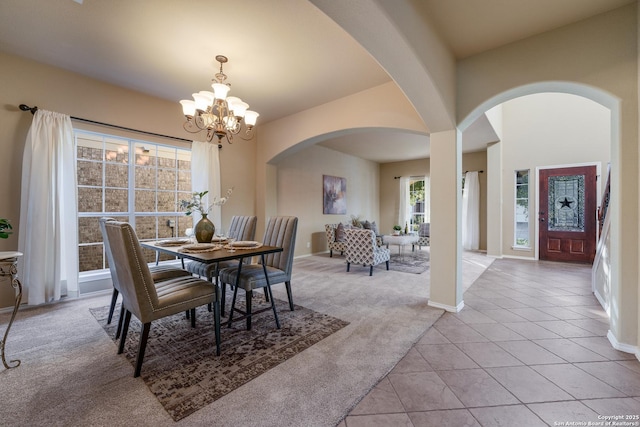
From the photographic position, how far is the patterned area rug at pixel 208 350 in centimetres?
157

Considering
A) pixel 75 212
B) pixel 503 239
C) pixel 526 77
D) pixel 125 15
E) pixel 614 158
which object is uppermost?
pixel 125 15

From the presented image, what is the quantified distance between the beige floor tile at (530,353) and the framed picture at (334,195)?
5069mm

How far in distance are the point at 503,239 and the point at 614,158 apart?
4.54 meters

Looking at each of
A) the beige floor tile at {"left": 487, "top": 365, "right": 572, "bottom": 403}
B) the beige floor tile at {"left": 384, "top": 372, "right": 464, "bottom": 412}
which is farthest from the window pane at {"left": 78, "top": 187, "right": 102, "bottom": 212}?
the beige floor tile at {"left": 487, "top": 365, "right": 572, "bottom": 403}

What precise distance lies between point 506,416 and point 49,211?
15.0ft

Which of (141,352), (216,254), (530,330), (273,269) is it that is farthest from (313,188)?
(141,352)

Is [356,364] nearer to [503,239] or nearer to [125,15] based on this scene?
[125,15]

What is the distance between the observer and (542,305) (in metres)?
3.02

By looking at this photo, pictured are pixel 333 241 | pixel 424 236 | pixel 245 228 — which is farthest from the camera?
pixel 424 236

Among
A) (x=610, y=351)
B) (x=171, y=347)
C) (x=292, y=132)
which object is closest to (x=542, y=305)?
(x=610, y=351)

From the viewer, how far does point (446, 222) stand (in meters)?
2.86

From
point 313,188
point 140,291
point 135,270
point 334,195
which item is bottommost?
point 140,291

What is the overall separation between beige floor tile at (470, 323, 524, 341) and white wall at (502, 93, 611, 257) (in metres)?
4.59

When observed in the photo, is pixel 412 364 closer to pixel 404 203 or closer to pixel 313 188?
pixel 313 188
